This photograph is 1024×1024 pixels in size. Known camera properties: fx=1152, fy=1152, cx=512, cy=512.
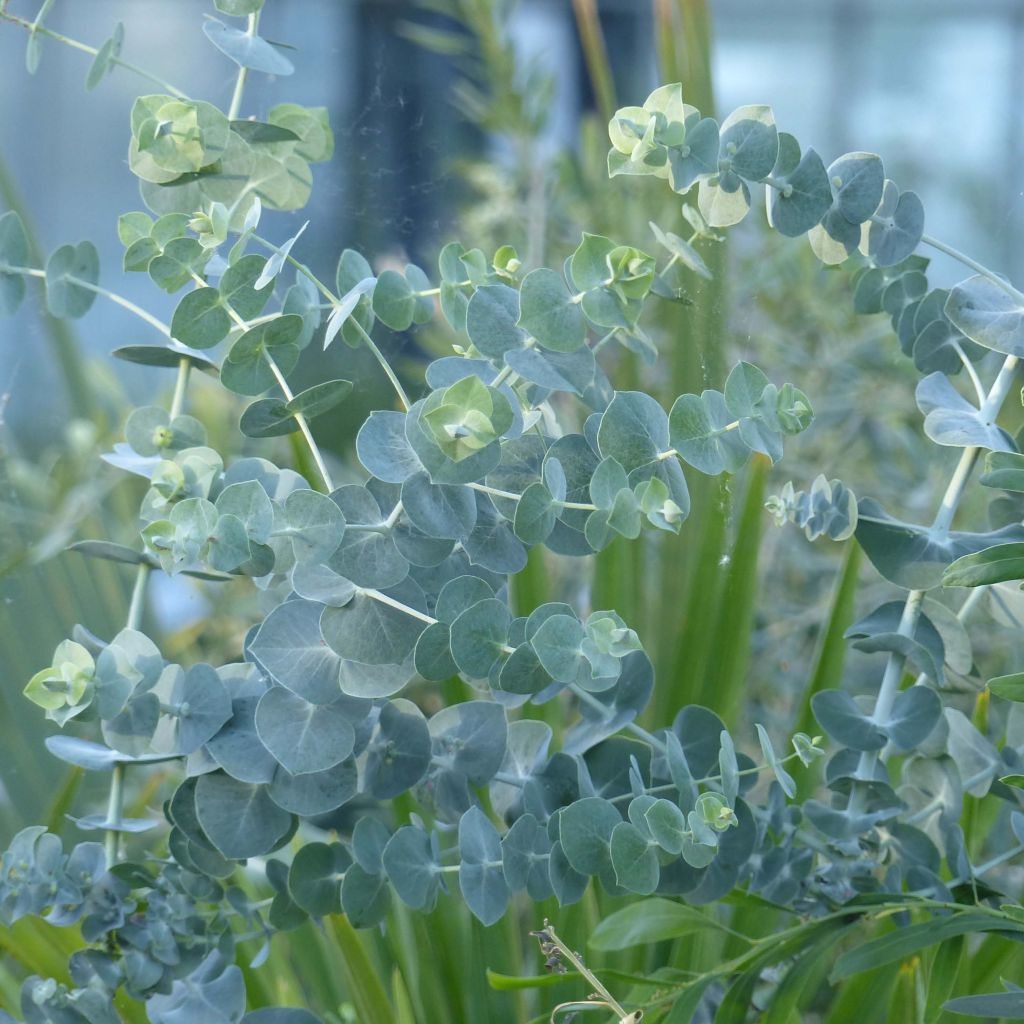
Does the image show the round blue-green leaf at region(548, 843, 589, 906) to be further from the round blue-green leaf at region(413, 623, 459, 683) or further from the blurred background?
the blurred background

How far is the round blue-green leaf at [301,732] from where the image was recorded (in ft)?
0.96

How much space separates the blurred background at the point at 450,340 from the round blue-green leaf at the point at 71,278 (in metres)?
0.09

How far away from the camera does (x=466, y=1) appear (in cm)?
109

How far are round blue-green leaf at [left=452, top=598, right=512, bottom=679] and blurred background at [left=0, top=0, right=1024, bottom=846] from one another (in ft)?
0.54

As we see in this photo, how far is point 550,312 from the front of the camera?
0.96 ft

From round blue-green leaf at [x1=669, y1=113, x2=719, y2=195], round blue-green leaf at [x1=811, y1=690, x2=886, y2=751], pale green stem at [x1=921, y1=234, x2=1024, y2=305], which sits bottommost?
round blue-green leaf at [x1=811, y1=690, x2=886, y2=751]

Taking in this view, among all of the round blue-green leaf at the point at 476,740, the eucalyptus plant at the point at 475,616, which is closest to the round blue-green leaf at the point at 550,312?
the eucalyptus plant at the point at 475,616

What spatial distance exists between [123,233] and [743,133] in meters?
0.18

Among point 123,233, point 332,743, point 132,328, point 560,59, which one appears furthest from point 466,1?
point 560,59

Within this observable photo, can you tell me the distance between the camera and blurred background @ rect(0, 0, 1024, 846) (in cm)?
50

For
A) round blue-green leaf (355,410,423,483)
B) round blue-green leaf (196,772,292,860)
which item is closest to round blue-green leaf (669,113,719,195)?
round blue-green leaf (355,410,423,483)

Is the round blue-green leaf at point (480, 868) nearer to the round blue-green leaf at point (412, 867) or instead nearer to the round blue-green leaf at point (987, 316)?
the round blue-green leaf at point (412, 867)

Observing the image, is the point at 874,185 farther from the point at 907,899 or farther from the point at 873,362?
the point at 873,362

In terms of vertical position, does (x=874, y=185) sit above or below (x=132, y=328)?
above
